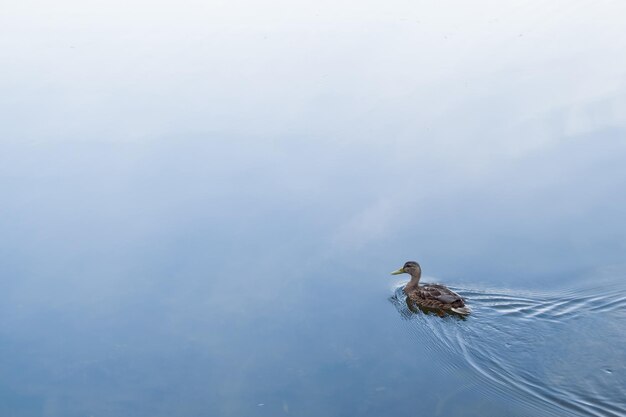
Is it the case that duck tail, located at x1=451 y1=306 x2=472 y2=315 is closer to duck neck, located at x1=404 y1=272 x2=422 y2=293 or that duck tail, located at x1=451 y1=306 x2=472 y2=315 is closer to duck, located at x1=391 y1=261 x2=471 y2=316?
duck, located at x1=391 y1=261 x2=471 y2=316

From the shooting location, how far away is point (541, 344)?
265 inches

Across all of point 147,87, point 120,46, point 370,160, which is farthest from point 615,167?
point 120,46

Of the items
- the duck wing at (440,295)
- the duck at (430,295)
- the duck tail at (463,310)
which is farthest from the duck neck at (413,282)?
the duck tail at (463,310)

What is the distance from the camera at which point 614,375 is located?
620 centimetres

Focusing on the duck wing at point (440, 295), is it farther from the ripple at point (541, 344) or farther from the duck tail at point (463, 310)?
the ripple at point (541, 344)

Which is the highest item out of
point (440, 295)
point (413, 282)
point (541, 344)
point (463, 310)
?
point (413, 282)

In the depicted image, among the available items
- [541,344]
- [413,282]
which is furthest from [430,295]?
[541,344]

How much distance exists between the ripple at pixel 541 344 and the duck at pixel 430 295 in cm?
9

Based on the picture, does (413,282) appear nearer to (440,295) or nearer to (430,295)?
(430,295)

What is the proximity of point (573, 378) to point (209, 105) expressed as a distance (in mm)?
6767

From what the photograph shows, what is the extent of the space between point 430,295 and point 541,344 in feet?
3.87

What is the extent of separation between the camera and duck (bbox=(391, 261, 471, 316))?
24.0 feet

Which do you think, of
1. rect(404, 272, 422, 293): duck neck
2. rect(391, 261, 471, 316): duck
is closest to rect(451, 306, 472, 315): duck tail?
rect(391, 261, 471, 316): duck

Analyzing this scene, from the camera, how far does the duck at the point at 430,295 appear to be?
733 cm
